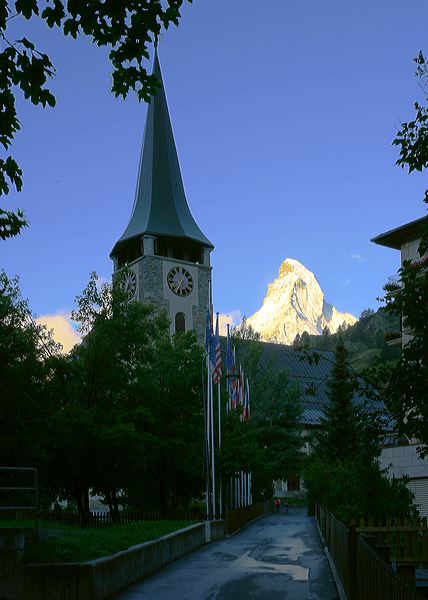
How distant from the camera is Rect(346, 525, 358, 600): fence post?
11.5 metres

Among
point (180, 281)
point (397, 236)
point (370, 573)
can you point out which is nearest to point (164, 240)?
point (180, 281)

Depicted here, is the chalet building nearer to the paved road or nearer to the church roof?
the paved road

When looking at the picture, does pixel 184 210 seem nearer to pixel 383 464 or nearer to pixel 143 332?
pixel 383 464

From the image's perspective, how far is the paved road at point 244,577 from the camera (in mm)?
14721

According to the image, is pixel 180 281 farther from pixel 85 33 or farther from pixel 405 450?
pixel 85 33

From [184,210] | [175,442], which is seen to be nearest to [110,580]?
[175,442]

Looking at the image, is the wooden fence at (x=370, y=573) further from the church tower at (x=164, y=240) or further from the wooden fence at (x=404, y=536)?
the church tower at (x=164, y=240)

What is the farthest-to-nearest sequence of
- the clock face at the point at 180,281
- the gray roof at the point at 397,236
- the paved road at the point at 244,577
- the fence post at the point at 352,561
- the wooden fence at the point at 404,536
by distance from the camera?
1. the clock face at the point at 180,281
2. the gray roof at the point at 397,236
3. the wooden fence at the point at 404,536
4. the paved road at the point at 244,577
5. the fence post at the point at 352,561

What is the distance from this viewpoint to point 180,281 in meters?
90.8

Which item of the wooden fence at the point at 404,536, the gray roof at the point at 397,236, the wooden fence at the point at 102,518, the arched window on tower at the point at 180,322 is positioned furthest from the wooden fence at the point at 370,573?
the arched window on tower at the point at 180,322

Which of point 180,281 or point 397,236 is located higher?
point 180,281

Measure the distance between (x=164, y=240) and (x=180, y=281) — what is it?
4739mm

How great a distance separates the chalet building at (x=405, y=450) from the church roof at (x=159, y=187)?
37.2 m

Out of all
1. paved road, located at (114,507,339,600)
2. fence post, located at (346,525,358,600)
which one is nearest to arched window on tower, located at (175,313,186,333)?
paved road, located at (114,507,339,600)
